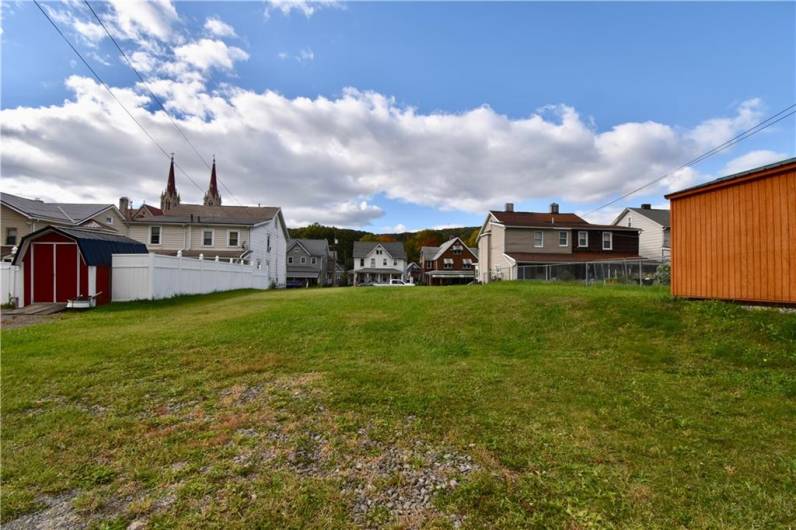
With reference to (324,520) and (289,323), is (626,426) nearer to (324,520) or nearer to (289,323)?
(324,520)

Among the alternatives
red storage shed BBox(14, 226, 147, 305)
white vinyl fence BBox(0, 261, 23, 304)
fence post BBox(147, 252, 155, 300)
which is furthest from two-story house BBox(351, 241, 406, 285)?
white vinyl fence BBox(0, 261, 23, 304)

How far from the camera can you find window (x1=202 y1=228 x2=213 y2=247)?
101 ft

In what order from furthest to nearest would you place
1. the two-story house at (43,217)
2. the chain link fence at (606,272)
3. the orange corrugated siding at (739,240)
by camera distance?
1. the two-story house at (43,217)
2. the chain link fence at (606,272)
3. the orange corrugated siding at (739,240)

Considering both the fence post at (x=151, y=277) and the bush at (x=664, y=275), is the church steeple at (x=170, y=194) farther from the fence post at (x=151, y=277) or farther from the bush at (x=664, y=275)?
the bush at (x=664, y=275)

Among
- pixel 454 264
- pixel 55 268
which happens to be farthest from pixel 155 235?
pixel 454 264

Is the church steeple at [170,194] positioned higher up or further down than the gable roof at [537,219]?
higher up

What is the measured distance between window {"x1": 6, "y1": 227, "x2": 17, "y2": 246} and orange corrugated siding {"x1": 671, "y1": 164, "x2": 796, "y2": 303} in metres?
38.5

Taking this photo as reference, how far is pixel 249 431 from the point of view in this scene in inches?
161

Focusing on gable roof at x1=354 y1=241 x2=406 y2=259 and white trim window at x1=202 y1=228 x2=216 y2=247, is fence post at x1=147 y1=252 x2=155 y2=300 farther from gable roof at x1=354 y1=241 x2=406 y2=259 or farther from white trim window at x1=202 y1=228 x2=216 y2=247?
gable roof at x1=354 y1=241 x2=406 y2=259

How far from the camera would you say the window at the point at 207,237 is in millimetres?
30875

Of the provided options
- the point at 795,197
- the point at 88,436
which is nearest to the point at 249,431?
the point at 88,436

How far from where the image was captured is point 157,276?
52.5 feet

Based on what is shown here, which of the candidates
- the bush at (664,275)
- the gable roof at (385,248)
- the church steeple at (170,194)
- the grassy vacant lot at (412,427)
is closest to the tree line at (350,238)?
the gable roof at (385,248)

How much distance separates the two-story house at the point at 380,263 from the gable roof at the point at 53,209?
31794 mm
